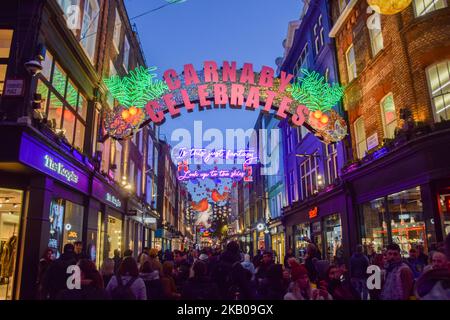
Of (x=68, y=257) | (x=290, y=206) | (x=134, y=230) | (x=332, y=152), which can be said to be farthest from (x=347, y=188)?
(x=134, y=230)

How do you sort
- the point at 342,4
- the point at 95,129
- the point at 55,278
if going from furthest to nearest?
1. the point at 342,4
2. the point at 95,129
3. the point at 55,278

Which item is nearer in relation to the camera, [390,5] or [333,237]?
[390,5]

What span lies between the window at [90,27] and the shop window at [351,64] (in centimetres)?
1224

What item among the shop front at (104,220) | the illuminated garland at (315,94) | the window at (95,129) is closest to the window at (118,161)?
the shop front at (104,220)

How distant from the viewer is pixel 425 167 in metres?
11.3

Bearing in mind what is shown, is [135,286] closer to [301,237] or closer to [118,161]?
[118,161]

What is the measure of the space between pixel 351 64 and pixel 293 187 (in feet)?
41.6

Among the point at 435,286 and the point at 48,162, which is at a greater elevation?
the point at 48,162

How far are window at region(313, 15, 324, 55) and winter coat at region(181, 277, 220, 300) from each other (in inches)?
750

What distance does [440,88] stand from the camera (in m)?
11.7

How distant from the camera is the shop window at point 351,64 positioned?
1786 cm

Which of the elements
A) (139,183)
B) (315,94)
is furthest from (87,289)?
(139,183)

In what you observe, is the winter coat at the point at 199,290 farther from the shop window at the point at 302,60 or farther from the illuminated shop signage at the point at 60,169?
the shop window at the point at 302,60
